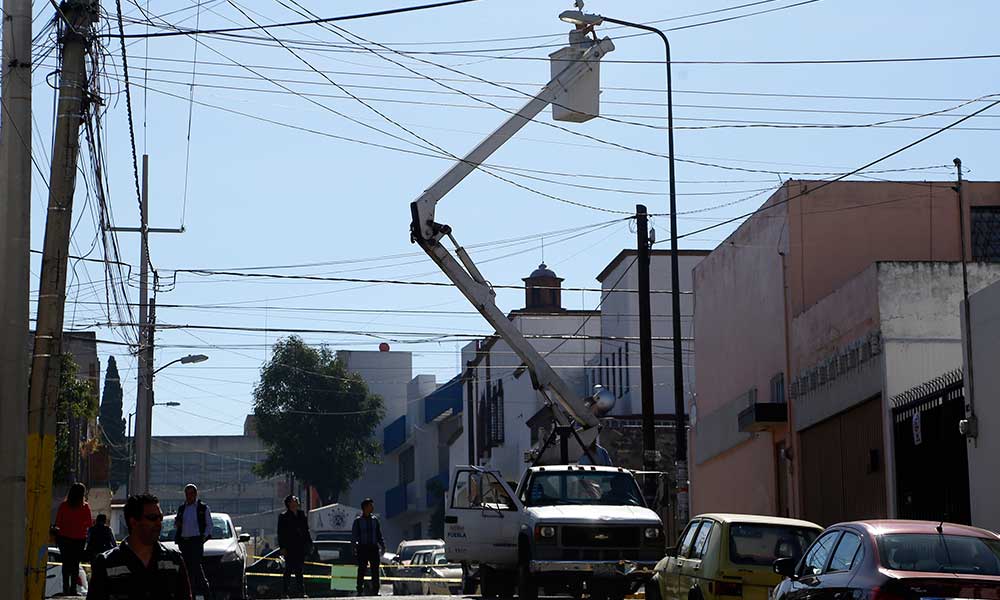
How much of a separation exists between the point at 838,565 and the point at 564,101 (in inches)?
623

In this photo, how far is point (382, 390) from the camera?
97500mm

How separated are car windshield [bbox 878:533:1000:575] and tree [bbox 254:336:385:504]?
213ft

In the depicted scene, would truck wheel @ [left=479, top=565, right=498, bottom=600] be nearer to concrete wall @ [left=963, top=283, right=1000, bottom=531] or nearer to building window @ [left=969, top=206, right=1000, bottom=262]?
concrete wall @ [left=963, top=283, right=1000, bottom=531]

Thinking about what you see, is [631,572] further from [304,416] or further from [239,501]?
[239,501]

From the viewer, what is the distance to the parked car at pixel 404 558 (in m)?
30.6

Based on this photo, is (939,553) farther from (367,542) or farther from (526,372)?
(526,372)

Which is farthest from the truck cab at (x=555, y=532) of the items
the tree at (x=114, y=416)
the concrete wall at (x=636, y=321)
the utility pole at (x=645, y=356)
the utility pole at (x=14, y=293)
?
the tree at (x=114, y=416)

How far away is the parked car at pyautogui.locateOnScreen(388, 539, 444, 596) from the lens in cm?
3061

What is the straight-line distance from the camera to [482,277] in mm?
27781

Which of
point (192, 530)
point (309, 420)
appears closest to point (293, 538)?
point (192, 530)

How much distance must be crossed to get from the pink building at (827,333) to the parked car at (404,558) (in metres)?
7.54

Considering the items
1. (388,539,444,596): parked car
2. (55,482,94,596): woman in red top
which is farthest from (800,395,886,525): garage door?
(55,482,94,596): woman in red top

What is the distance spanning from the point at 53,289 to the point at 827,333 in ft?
49.9

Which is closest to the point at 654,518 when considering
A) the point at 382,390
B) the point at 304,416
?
the point at 304,416
